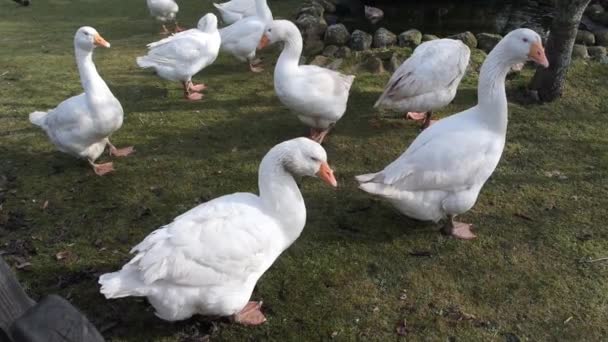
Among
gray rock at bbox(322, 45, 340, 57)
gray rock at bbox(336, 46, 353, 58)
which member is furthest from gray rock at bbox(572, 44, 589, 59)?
gray rock at bbox(322, 45, 340, 57)

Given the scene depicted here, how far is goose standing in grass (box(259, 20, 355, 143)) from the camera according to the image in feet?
16.1

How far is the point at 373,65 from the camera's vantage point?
6871 mm

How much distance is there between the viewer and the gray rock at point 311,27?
8000 mm

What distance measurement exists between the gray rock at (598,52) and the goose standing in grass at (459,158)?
11.9ft

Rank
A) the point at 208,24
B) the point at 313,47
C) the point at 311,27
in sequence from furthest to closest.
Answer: the point at 311,27, the point at 313,47, the point at 208,24

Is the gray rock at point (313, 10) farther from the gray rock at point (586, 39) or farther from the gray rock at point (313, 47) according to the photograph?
the gray rock at point (586, 39)

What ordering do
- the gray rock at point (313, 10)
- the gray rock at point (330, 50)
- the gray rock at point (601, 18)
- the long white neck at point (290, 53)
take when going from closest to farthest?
1. the long white neck at point (290, 53)
2. the gray rock at point (330, 50)
3. the gray rock at point (601, 18)
4. the gray rock at point (313, 10)

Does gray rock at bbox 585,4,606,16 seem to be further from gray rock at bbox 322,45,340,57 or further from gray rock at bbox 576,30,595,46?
gray rock at bbox 322,45,340,57

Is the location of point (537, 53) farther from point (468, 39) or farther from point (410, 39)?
point (410, 39)

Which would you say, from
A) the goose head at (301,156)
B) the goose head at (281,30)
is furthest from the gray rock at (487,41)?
the goose head at (301,156)

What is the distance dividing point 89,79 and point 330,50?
3.76 metres

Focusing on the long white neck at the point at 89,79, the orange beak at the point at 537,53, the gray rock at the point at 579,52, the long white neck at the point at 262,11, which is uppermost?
the orange beak at the point at 537,53

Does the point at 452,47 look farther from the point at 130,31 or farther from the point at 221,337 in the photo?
the point at 130,31

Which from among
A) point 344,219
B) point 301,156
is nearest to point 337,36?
point 344,219
